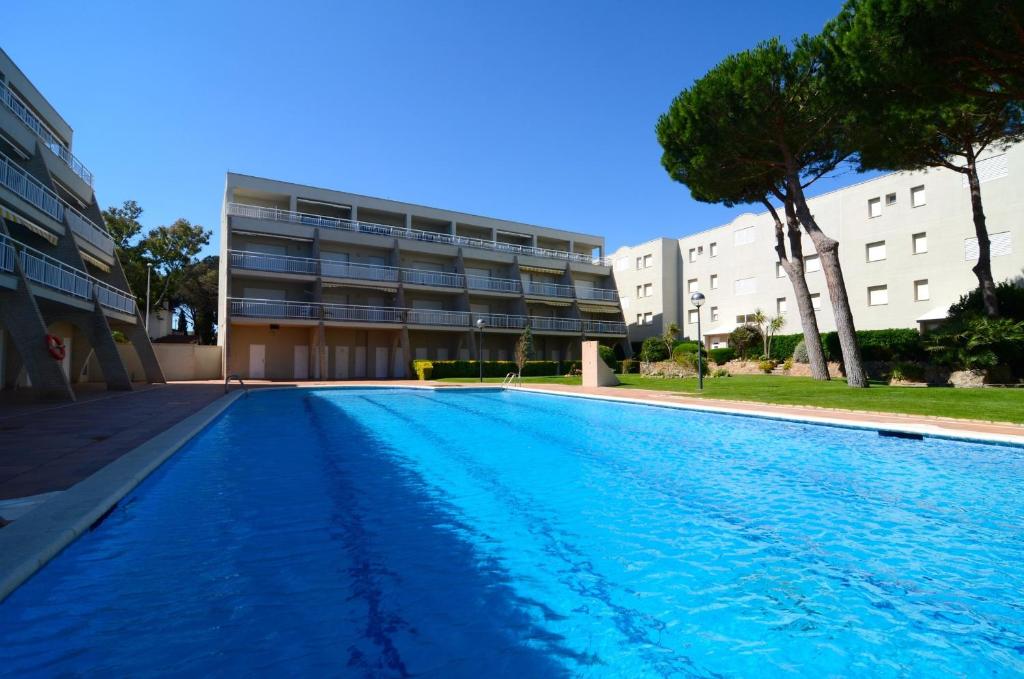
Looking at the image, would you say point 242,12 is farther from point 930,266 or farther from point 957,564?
point 930,266

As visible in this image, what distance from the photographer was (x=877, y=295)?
92.7ft

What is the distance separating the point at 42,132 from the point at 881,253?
1506 inches

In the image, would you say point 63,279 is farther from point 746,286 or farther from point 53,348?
point 746,286

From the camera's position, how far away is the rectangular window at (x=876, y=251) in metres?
28.0

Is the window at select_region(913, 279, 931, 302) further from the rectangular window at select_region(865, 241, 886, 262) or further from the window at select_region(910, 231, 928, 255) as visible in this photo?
the rectangular window at select_region(865, 241, 886, 262)

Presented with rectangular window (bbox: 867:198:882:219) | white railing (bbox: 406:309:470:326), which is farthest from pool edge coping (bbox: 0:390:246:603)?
rectangular window (bbox: 867:198:882:219)

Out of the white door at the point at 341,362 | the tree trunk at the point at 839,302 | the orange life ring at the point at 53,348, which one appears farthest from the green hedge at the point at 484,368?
the orange life ring at the point at 53,348

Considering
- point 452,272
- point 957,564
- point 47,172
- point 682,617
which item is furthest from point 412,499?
→ point 452,272

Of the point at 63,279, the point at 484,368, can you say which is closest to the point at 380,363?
the point at 484,368

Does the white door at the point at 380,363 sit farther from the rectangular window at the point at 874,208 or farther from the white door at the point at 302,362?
the rectangular window at the point at 874,208

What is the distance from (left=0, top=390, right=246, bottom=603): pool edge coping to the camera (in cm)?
331

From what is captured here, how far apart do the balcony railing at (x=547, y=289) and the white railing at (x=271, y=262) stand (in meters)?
14.6

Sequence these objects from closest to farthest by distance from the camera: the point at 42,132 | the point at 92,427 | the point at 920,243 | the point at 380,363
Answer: the point at 92,427
the point at 42,132
the point at 920,243
the point at 380,363

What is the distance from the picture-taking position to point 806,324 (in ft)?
72.5
